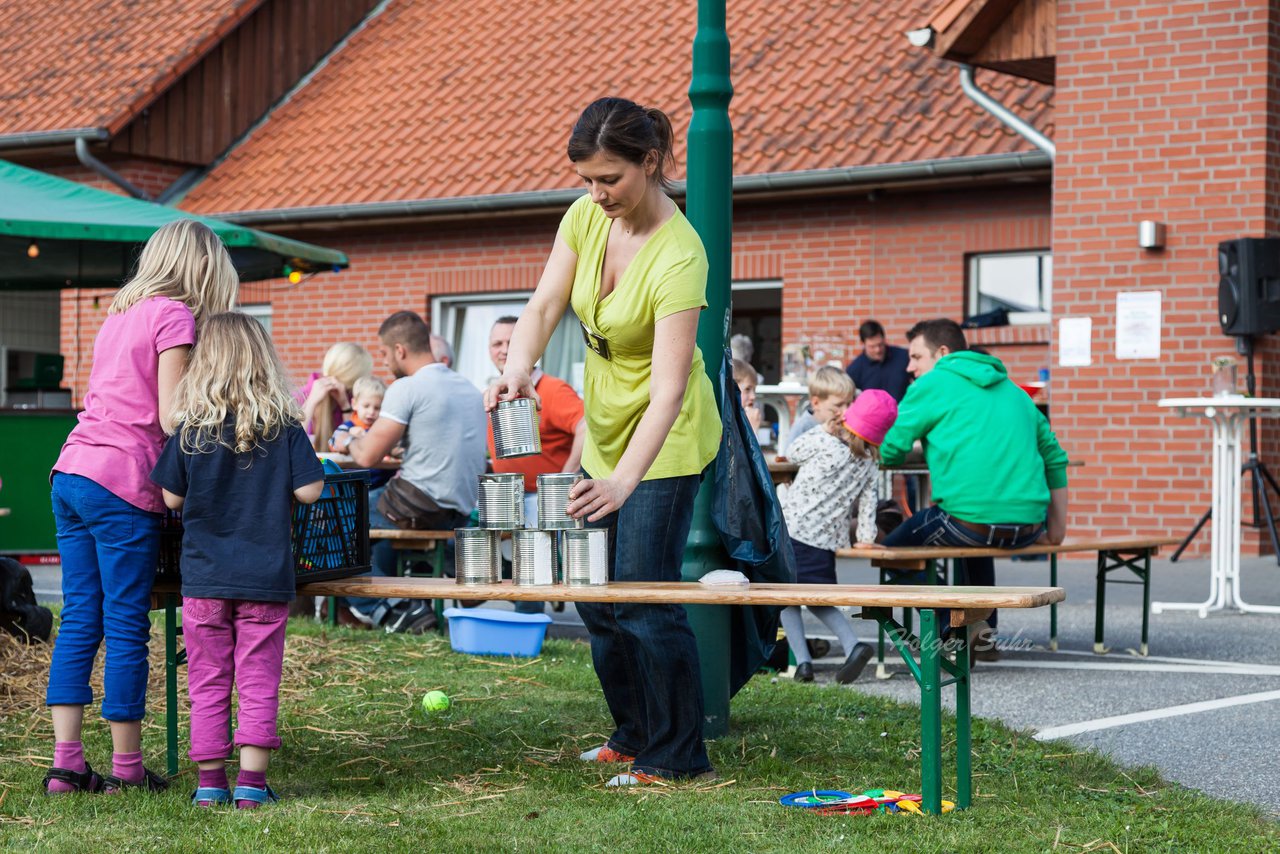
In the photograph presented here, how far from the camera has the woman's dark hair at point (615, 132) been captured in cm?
452

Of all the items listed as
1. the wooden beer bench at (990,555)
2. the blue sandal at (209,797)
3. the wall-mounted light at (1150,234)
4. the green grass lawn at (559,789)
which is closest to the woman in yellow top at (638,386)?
the green grass lawn at (559,789)

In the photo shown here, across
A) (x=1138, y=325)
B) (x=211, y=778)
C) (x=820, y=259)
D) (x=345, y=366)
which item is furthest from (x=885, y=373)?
(x=211, y=778)

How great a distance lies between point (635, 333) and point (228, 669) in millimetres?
1487

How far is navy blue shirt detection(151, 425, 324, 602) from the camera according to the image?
4637 mm

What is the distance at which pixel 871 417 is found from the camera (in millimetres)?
7805

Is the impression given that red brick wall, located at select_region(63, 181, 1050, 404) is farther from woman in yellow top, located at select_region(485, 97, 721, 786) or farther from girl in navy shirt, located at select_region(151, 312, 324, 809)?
girl in navy shirt, located at select_region(151, 312, 324, 809)

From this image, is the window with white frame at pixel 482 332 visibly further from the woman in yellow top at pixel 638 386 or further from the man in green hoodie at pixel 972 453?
the woman in yellow top at pixel 638 386

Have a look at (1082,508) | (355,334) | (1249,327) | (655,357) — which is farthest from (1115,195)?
(655,357)

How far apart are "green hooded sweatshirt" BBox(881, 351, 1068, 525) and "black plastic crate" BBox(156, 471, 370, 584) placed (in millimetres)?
3127

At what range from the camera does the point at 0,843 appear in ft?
14.0

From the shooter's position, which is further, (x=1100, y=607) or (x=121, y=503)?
(x=1100, y=607)

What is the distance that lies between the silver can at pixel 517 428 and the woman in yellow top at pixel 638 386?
39 mm

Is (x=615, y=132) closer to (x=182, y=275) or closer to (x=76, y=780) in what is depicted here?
(x=182, y=275)

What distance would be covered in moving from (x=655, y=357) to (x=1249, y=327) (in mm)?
8550
